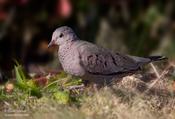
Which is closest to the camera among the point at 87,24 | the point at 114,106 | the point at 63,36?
the point at 114,106

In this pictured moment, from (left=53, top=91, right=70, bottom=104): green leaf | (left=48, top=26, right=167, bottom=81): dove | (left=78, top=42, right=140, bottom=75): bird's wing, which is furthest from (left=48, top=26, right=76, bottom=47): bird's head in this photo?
(left=53, top=91, right=70, bottom=104): green leaf

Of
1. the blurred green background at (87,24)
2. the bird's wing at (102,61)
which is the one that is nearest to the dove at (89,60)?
the bird's wing at (102,61)

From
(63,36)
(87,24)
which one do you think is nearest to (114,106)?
(63,36)

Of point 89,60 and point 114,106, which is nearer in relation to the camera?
point 114,106

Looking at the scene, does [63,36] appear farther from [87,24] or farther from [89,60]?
[87,24]

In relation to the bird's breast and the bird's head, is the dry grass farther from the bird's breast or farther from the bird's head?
the bird's head

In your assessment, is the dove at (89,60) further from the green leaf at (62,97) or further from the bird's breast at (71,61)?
the green leaf at (62,97)

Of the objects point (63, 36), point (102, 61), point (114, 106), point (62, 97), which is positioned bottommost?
point (114, 106)

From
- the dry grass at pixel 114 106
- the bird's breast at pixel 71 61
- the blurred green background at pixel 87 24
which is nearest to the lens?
the dry grass at pixel 114 106

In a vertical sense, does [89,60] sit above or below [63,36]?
below

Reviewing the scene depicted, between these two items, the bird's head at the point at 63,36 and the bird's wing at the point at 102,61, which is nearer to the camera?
the bird's wing at the point at 102,61
